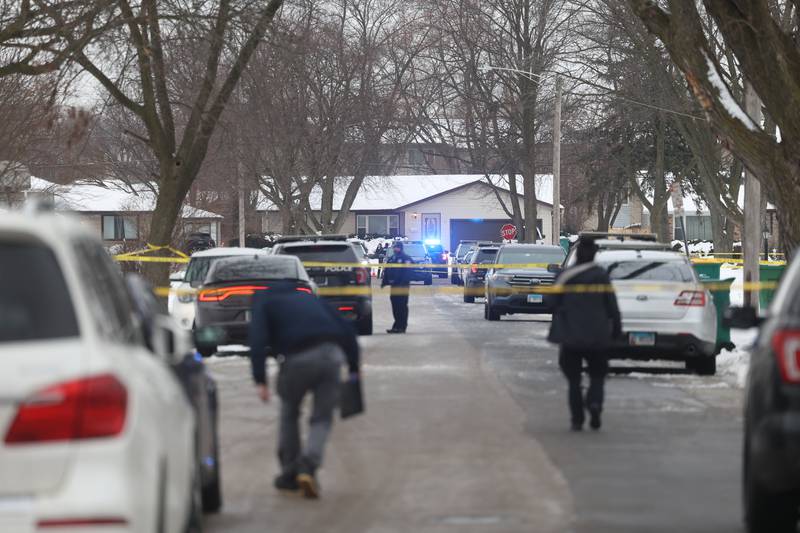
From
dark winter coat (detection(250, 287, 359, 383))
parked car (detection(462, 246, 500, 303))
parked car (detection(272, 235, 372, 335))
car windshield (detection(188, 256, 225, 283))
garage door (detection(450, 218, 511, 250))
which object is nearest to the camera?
dark winter coat (detection(250, 287, 359, 383))

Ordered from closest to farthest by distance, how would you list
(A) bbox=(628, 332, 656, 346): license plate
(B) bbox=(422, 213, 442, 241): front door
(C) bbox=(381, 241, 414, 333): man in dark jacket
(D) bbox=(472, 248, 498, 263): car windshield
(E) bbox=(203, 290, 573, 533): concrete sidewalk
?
(E) bbox=(203, 290, 573, 533): concrete sidewalk < (A) bbox=(628, 332, 656, 346): license plate < (C) bbox=(381, 241, 414, 333): man in dark jacket < (D) bbox=(472, 248, 498, 263): car windshield < (B) bbox=(422, 213, 442, 241): front door

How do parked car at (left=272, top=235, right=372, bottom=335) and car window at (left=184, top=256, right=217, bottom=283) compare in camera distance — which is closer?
parked car at (left=272, top=235, right=372, bottom=335)

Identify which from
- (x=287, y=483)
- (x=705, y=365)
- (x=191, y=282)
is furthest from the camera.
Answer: (x=191, y=282)

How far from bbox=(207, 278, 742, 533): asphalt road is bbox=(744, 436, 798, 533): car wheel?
92 cm

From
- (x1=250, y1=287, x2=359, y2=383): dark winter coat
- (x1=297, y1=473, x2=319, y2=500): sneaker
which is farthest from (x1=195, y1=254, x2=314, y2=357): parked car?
(x1=297, y1=473, x2=319, y2=500): sneaker

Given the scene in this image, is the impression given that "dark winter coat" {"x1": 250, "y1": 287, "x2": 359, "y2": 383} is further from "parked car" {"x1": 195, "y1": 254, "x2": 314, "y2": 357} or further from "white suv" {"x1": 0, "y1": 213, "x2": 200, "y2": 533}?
"parked car" {"x1": 195, "y1": 254, "x2": 314, "y2": 357}

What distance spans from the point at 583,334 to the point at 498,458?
225cm

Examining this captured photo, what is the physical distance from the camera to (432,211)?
99.8 m

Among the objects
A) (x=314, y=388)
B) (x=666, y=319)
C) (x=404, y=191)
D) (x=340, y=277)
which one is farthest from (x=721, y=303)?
(x=404, y=191)

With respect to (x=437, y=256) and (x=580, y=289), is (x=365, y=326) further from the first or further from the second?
(x=437, y=256)

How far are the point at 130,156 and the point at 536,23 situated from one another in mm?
22980

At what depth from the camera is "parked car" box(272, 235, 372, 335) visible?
25672mm

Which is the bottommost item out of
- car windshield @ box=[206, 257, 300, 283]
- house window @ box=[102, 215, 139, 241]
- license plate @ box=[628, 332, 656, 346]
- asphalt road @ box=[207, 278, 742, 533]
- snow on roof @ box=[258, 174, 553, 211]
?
asphalt road @ box=[207, 278, 742, 533]

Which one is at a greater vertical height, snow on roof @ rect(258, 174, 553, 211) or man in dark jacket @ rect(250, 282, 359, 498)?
snow on roof @ rect(258, 174, 553, 211)
